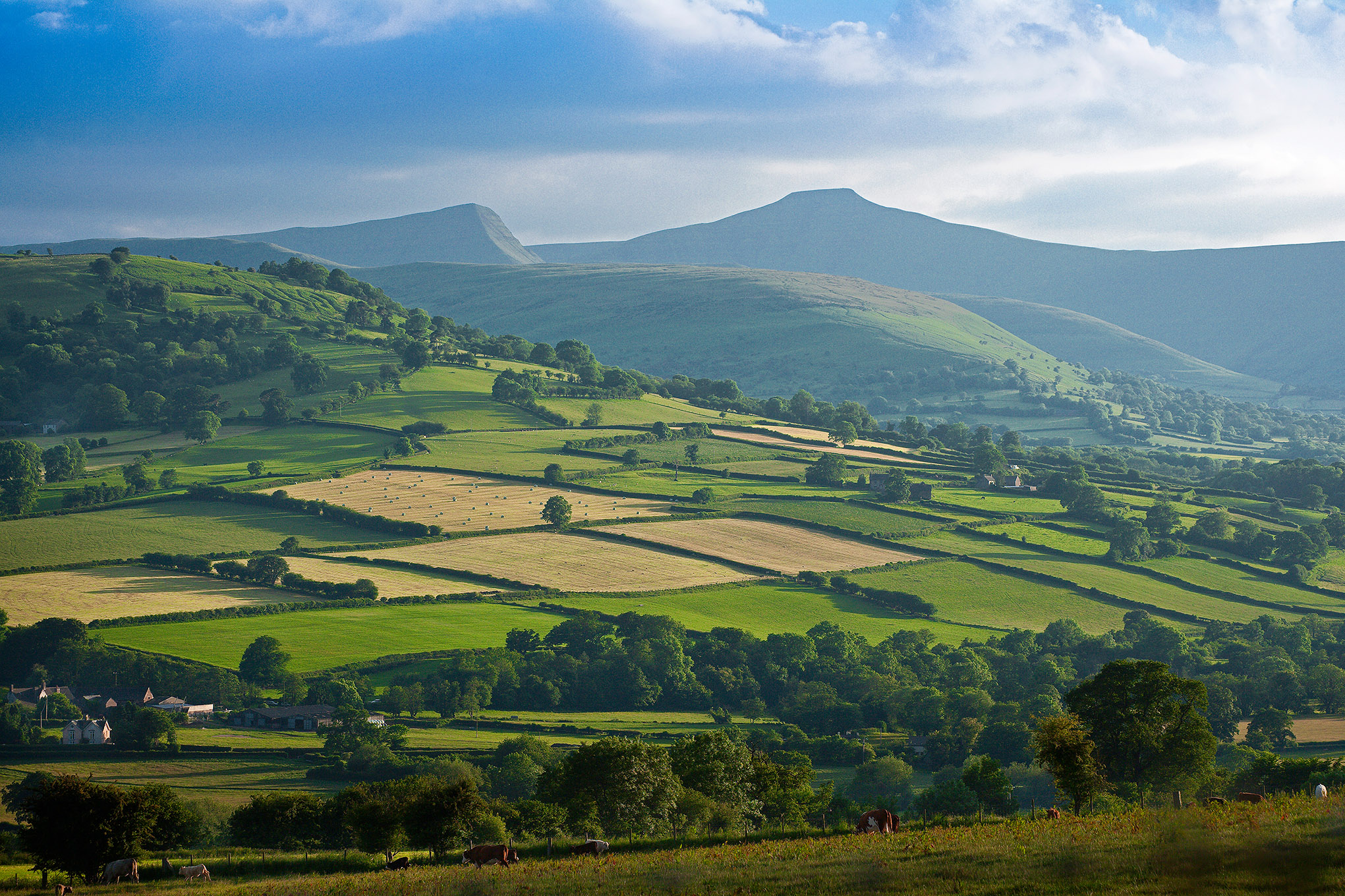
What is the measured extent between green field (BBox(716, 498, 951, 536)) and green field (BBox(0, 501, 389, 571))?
49.7 m

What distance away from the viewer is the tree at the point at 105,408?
188375mm

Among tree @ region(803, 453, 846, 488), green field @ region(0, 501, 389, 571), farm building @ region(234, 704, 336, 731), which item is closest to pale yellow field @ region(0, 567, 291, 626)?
green field @ region(0, 501, 389, 571)

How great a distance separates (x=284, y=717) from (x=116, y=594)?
3027 centimetres

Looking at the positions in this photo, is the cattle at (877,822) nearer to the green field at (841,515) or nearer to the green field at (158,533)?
the green field at (158,533)

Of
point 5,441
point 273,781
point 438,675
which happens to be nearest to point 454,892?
point 273,781

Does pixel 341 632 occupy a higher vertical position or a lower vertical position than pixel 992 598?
lower

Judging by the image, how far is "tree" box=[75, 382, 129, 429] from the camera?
618 feet

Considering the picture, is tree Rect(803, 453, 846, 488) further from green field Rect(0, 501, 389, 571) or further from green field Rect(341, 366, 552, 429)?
green field Rect(0, 501, 389, 571)

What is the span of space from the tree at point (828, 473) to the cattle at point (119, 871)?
127796 mm

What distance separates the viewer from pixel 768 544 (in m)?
130

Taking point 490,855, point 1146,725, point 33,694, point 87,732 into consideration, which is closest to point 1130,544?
point 1146,725

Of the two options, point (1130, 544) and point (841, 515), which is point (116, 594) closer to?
point (841, 515)

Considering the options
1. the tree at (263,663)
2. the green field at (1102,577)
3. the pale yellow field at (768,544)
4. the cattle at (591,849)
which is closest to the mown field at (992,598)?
the green field at (1102,577)

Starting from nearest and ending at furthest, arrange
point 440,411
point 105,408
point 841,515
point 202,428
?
point 841,515
point 202,428
point 440,411
point 105,408
